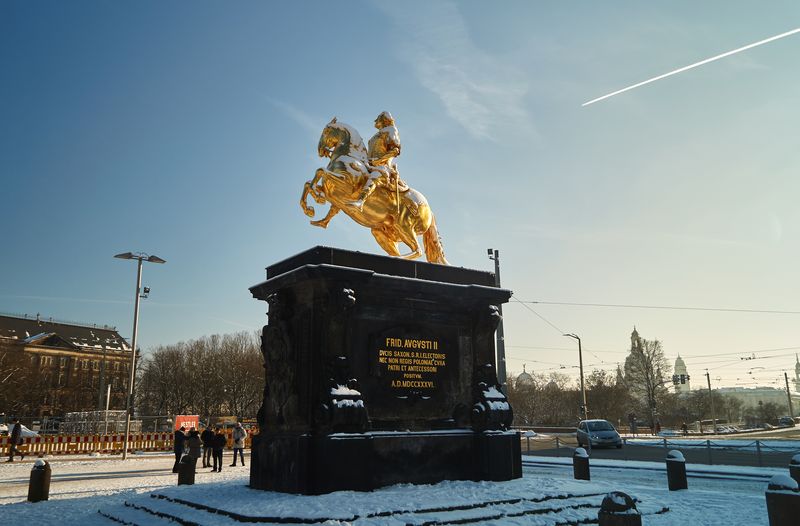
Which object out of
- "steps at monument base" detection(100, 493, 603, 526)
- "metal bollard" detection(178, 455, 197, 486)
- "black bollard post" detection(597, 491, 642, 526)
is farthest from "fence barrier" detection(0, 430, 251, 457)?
"black bollard post" detection(597, 491, 642, 526)

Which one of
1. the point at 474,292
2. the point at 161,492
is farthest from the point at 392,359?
the point at 161,492

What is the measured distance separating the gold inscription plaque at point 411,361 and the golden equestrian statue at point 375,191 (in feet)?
8.18

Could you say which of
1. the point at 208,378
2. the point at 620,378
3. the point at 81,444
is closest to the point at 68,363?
the point at 208,378

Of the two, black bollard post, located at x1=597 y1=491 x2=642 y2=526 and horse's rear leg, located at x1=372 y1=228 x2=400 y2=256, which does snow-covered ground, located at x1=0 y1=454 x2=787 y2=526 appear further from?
horse's rear leg, located at x1=372 y1=228 x2=400 y2=256

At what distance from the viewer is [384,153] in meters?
14.7

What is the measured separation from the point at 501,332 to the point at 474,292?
1355cm

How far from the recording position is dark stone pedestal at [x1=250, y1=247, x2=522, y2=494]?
36.4 feet

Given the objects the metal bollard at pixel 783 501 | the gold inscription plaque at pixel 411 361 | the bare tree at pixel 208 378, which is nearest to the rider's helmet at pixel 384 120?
the gold inscription plaque at pixel 411 361

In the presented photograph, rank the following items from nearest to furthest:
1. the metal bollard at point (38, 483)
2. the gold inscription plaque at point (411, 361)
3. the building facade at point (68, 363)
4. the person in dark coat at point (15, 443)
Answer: the gold inscription plaque at point (411, 361)
the metal bollard at point (38, 483)
the person in dark coat at point (15, 443)
the building facade at point (68, 363)

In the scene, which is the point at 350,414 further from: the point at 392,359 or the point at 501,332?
the point at 501,332

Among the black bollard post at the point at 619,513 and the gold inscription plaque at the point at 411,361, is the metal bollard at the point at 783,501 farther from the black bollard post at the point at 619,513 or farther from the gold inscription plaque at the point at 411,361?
the gold inscription plaque at the point at 411,361

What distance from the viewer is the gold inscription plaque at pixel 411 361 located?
12273mm

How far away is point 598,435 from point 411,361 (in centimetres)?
2289

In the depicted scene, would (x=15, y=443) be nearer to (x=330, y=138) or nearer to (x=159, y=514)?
(x=159, y=514)
